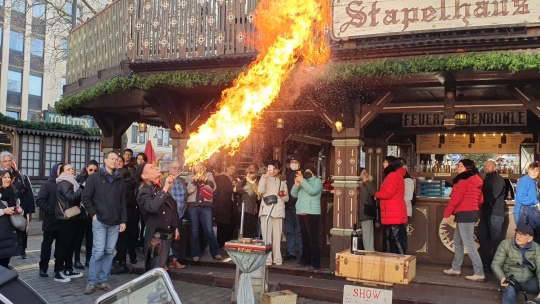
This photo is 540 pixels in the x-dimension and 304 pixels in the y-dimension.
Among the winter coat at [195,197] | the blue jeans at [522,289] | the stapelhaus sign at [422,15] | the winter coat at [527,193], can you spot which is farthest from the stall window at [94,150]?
the blue jeans at [522,289]

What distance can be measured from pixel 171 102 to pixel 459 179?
18.0 feet

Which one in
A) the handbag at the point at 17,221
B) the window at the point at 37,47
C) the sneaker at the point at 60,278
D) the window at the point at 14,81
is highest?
the window at the point at 37,47

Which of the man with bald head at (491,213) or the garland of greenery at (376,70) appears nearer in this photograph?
the garland of greenery at (376,70)

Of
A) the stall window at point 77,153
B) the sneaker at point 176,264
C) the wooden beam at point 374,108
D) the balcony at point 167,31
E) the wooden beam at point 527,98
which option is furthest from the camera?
the stall window at point 77,153

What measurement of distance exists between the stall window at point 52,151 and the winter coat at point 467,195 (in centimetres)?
1573

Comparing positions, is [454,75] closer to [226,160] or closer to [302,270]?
[302,270]

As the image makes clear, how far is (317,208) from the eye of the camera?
A: 28.1 ft

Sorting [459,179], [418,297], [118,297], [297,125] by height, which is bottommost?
[418,297]

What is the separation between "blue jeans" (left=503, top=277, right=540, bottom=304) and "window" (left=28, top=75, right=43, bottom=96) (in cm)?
3869

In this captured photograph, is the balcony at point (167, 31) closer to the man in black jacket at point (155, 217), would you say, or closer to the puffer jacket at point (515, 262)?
the man in black jacket at point (155, 217)

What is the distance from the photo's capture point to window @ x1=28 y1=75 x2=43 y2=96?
3809 centimetres

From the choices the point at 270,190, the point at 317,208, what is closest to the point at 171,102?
the point at 270,190

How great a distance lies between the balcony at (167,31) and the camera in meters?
8.64

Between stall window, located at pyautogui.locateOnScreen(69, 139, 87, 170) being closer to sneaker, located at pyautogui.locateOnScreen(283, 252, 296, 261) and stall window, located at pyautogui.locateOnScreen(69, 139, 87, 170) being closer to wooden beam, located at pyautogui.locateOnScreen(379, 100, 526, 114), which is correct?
sneaker, located at pyautogui.locateOnScreen(283, 252, 296, 261)
